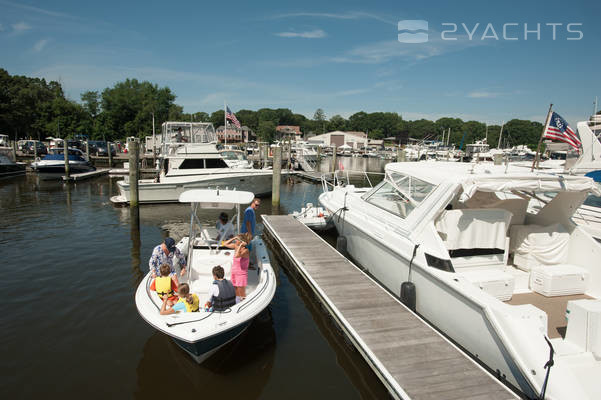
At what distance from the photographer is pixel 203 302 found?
233 inches

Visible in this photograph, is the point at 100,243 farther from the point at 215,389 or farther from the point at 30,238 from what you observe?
the point at 215,389

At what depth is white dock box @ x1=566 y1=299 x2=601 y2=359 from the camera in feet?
13.1

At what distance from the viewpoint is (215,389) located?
491 cm

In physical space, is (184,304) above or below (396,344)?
above

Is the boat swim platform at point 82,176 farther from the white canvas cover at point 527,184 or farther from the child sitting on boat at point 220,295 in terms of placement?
the white canvas cover at point 527,184

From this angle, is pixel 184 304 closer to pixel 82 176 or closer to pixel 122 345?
pixel 122 345

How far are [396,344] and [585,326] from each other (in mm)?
2313

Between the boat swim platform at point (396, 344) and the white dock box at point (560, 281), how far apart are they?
7.14ft

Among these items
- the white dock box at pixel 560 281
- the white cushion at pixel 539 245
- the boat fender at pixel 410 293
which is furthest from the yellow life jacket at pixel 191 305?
the white cushion at pixel 539 245

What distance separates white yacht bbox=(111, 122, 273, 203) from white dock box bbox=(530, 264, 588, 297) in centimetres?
1353

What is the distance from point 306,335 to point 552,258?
4.85 meters

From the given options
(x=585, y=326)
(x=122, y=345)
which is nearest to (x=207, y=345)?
(x=122, y=345)

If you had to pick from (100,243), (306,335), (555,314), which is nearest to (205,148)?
(100,243)

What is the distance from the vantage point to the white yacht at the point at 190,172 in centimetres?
1708
